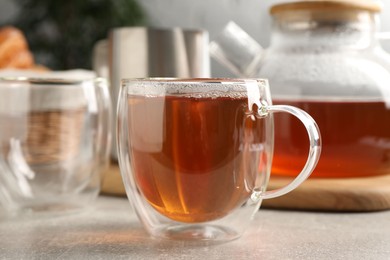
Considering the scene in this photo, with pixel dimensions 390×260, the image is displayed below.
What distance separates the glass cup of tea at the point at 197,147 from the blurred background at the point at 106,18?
1288mm

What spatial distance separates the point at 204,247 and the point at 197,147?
0.30 ft

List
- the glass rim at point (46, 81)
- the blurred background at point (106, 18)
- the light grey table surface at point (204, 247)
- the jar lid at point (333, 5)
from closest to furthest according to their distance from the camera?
the light grey table surface at point (204, 247) < the glass rim at point (46, 81) < the jar lid at point (333, 5) < the blurred background at point (106, 18)

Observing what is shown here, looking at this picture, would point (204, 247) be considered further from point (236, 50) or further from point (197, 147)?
point (236, 50)

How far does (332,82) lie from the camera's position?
35.1 inches

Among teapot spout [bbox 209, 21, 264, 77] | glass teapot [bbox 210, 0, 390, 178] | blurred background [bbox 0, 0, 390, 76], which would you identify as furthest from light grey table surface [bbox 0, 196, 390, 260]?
blurred background [bbox 0, 0, 390, 76]

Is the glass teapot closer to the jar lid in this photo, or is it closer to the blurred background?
the jar lid

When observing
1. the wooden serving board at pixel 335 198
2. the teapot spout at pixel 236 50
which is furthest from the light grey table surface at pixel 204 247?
the teapot spout at pixel 236 50

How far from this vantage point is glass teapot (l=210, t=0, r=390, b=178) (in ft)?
2.83

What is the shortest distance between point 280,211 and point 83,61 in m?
1.34

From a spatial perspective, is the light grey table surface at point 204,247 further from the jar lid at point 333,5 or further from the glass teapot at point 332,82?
the jar lid at point 333,5

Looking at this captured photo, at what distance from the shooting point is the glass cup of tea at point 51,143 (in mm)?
770

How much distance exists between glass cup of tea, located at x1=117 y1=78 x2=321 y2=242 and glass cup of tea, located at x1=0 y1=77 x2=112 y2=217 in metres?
0.16

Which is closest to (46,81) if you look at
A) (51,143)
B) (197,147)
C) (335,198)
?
(51,143)

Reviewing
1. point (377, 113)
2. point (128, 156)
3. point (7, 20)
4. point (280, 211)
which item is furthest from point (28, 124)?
point (7, 20)
